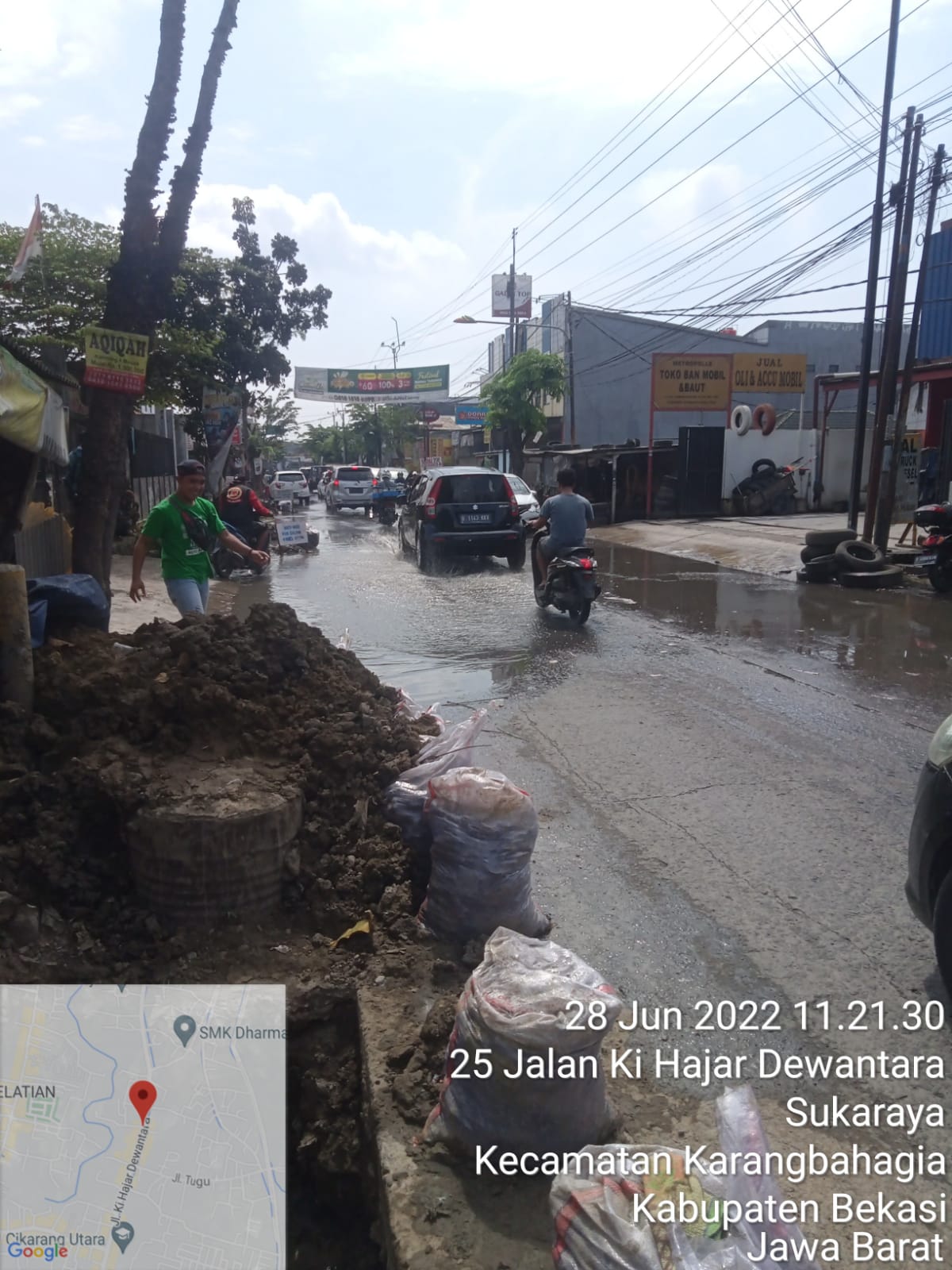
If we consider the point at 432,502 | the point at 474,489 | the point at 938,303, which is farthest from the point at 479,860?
the point at 938,303

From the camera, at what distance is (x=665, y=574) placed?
17141mm

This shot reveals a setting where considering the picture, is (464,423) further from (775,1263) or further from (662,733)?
(775,1263)

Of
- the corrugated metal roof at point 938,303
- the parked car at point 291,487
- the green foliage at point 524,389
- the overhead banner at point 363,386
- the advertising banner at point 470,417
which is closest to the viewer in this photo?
the corrugated metal roof at point 938,303

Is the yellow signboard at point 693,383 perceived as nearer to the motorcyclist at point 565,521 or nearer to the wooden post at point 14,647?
the motorcyclist at point 565,521

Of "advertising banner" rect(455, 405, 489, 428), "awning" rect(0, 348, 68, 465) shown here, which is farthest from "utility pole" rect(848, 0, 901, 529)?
"advertising banner" rect(455, 405, 489, 428)

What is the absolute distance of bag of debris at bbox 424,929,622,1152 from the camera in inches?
97.3

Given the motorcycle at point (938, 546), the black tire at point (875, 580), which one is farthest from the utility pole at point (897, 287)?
the motorcycle at point (938, 546)

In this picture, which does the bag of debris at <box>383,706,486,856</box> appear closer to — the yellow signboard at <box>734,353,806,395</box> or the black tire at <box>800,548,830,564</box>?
the black tire at <box>800,548,830,564</box>

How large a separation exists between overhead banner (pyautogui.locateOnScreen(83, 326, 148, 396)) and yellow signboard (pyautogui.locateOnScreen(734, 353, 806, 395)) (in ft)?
91.4

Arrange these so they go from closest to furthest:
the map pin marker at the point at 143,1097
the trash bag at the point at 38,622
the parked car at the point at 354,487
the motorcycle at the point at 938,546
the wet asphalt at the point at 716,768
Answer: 1. the map pin marker at the point at 143,1097
2. the wet asphalt at the point at 716,768
3. the trash bag at the point at 38,622
4. the motorcycle at the point at 938,546
5. the parked car at the point at 354,487

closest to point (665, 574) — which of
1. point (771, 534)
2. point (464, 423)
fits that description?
point (771, 534)

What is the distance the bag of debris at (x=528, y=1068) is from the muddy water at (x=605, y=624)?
17.0ft
